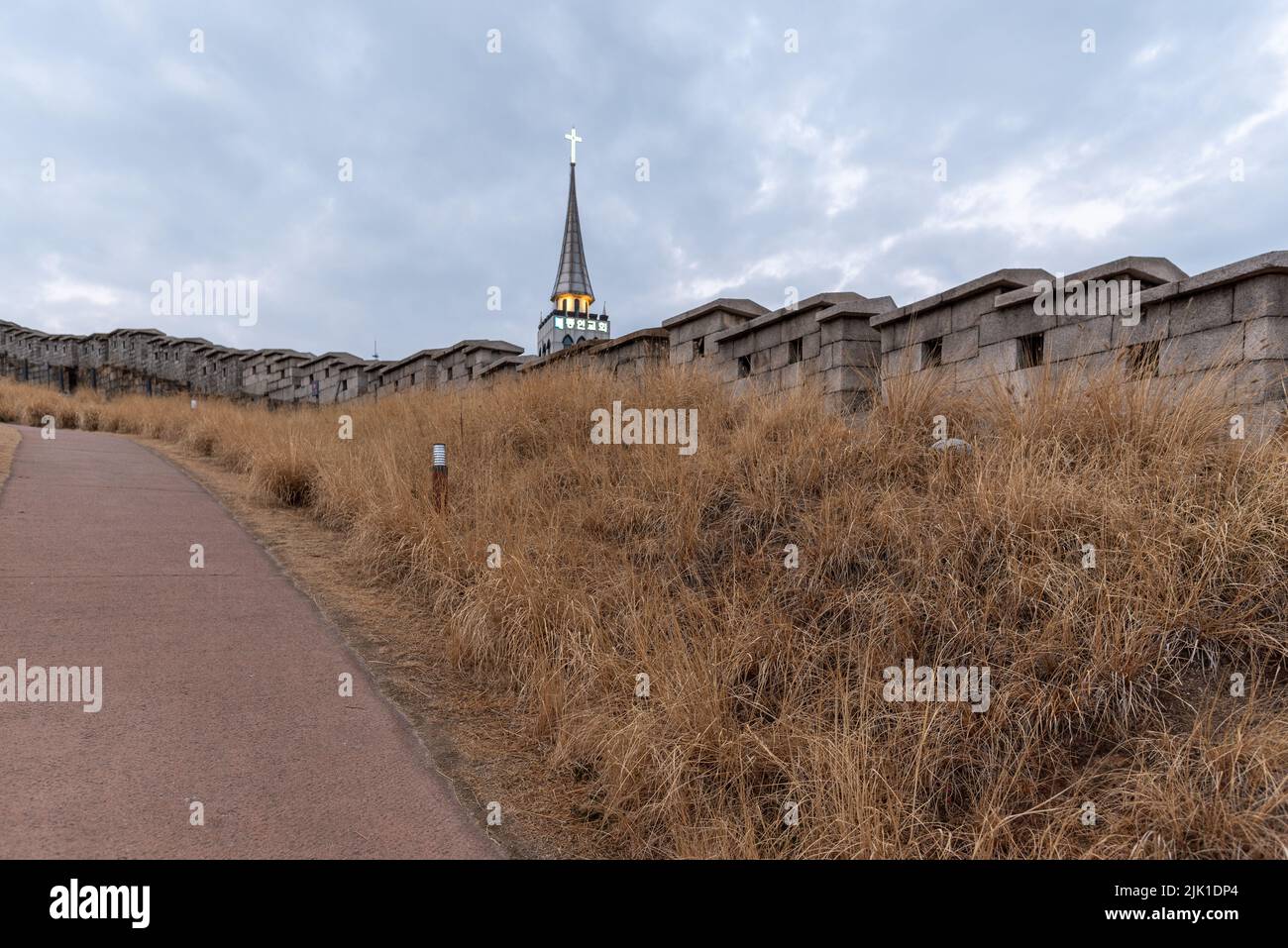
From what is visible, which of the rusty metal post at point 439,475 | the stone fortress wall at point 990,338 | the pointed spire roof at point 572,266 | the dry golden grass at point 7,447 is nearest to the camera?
the stone fortress wall at point 990,338

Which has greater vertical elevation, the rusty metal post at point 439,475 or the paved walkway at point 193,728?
the rusty metal post at point 439,475

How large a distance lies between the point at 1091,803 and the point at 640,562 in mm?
2837

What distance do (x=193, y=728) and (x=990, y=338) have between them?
6144 mm

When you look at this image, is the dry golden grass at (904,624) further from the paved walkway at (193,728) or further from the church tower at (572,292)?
the church tower at (572,292)

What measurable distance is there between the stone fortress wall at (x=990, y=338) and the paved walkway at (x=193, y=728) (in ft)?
15.9

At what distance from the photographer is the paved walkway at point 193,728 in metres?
2.35

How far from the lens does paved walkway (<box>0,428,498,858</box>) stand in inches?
92.6

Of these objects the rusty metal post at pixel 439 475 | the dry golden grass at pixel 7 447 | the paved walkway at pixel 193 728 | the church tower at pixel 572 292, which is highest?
the church tower at pixel 572 292

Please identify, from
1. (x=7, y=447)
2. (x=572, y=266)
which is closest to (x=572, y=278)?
(x=572, y=266)

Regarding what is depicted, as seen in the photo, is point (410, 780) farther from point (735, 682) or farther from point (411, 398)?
point (411, 398)

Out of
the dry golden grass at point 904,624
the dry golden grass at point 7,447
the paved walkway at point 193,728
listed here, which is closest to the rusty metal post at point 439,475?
the dry golden grass at point 904,624

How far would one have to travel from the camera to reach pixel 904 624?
324 cm

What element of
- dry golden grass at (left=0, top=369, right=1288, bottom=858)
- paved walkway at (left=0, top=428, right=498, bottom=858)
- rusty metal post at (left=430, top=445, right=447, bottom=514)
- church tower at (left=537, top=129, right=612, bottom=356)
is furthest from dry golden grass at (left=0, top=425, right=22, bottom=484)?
church tower at (left=537, top=129, right=612, bottom=356)
